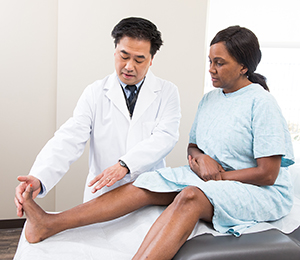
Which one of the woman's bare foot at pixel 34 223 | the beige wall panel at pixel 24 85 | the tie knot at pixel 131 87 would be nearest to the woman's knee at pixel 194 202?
the woman's bare foot at pixel 34 223

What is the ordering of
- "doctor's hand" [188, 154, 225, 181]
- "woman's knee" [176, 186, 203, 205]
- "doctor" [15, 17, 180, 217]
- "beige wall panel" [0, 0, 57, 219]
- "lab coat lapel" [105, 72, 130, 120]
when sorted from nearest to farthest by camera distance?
"woman's knee" [176, 186, 203, 205]
"doctor's hand" [188, 154, 225, 181]
"doctor" [15, 17, 180, 217]
"lab coat lapel" [105, 72, 130, 120]
"beige wall panel" [0, 0, 57, 219]

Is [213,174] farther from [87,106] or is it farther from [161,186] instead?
[87,106]

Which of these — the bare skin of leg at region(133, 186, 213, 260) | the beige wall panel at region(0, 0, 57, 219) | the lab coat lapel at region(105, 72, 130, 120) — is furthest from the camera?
the beige wall panel at region(0, 0, 57, 219)

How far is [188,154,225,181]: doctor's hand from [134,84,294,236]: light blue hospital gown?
28 millimetres

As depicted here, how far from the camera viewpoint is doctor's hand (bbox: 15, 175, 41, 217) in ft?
4.03

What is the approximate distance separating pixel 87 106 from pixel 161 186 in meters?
0.62

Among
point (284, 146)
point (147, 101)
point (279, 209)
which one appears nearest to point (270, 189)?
point (279, 209)

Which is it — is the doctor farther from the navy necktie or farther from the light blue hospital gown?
the light blue hospital gown

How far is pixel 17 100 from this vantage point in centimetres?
245

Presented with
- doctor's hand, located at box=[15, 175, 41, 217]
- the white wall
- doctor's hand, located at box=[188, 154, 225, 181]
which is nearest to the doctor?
doctor's hand, located at box=[15, 175, 41, 217]

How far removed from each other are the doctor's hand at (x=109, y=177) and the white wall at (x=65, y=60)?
1.14 metres

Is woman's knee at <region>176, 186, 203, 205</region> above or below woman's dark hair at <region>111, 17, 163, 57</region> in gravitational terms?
below

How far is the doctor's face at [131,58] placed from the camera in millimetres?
1575

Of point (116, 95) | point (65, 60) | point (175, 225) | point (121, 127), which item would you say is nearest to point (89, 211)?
point (175, 225)
